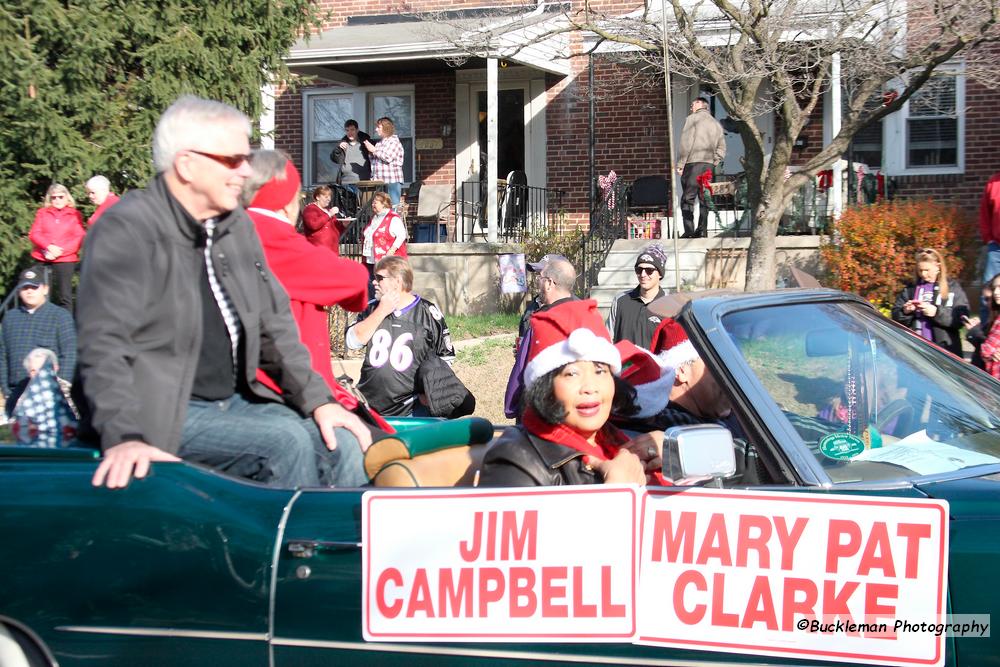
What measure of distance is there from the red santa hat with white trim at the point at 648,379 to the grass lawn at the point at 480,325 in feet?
31.8

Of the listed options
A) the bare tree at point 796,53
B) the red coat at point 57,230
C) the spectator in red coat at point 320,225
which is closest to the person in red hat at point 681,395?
the red coat at point 57,230

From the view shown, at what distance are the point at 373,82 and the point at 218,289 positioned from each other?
16.8 metres

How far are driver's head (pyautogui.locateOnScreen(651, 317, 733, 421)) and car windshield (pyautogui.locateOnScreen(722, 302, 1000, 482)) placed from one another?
1.70 ft

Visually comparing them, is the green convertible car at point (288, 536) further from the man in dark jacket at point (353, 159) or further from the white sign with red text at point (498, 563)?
the man in dark jacket at point (353, 159)

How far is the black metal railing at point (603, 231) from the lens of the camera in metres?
15.7

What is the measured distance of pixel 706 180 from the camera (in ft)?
50.3

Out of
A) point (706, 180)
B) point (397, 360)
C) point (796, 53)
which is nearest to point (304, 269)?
point (397, 360)

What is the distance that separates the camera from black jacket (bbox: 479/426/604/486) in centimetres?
325

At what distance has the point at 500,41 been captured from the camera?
15.6m

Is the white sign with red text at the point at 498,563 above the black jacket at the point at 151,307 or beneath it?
beneath

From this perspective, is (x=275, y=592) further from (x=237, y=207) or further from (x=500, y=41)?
(x=500, y=41)

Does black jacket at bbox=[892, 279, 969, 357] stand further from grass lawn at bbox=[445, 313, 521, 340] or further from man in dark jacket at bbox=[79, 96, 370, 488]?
grass lawn at bbox=[445, 313, 521, 340]

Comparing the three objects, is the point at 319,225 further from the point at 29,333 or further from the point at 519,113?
the point at 519,113

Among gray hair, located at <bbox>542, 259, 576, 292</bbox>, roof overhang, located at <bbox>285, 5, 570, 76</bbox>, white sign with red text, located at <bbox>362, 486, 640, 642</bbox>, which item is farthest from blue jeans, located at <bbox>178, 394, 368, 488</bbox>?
roof overhang, located at <bbox>285, 5, 570, 76</bbox>
